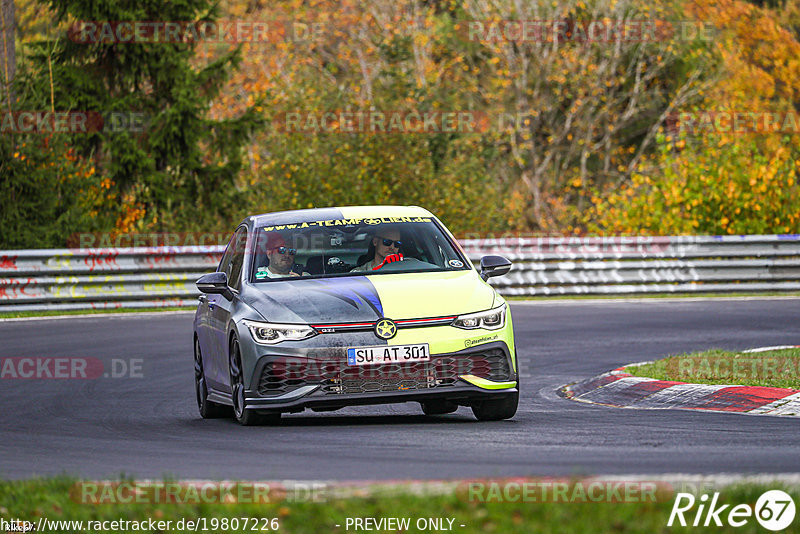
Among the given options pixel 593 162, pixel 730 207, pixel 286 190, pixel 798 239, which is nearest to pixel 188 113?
pixel 286 190

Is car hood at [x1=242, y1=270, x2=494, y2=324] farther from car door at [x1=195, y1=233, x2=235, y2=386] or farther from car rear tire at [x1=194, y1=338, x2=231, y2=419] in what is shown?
car rear tire at [x1=194, y1=338, x2=231, y2=419]

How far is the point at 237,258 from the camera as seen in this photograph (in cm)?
1205

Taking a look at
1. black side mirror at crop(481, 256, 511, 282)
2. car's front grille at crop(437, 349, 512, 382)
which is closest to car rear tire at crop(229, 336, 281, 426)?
car's front grille at crop(437, 349, 512, 382)

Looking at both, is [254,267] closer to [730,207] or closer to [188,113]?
[730,207]

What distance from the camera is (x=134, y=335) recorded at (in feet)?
66.2

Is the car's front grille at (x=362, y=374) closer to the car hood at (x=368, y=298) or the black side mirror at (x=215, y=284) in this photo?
the car hood at (x=368, y=298)

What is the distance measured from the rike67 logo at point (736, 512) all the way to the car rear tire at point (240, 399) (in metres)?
4.91

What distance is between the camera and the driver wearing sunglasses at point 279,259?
1132cm

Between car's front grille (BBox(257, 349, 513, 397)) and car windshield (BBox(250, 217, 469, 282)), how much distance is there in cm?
113

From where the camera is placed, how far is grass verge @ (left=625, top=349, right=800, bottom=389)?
12398 mm

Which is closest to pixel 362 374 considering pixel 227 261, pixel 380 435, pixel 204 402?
pixel 380 435

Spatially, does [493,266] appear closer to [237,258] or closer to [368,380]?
[368,380]

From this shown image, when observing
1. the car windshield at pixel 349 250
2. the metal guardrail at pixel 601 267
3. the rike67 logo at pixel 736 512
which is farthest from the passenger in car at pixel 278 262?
the metal guardrail at pixel 601 267

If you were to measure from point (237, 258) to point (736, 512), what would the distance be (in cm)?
667
